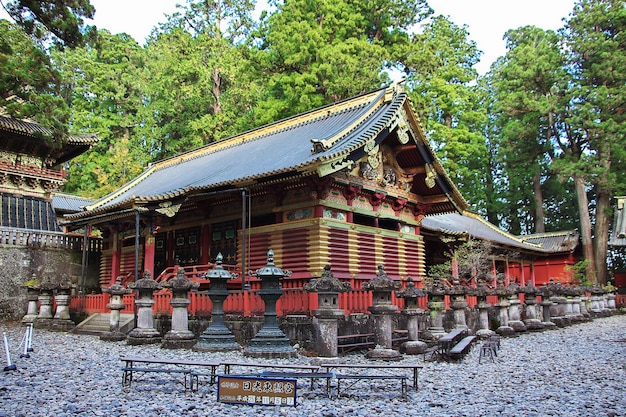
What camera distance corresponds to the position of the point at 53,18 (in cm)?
1009

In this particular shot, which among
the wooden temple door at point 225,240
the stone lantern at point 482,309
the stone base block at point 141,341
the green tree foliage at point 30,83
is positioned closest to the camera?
the green tree foliage at point 30,83

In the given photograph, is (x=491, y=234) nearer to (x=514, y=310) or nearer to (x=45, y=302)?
(x=514, y=310)

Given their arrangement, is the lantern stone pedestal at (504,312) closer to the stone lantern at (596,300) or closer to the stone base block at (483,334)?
the stone base block at (483,334)

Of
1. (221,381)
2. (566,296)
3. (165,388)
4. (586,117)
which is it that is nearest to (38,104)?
(165,388)

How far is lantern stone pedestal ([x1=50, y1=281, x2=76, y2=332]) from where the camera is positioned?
59.2 feet

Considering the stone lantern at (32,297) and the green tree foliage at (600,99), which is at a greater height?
the green tree foliage at (600,99)

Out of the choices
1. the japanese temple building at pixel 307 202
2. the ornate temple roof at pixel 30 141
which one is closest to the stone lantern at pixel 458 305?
the japanese temple building at pixel 307 202

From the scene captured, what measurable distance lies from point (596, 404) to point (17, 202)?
87.8 ft

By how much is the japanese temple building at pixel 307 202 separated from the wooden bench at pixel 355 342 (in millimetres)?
2629

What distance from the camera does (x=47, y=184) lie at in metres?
27.3

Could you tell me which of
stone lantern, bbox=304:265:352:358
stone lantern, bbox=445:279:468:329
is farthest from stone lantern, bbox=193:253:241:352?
stone lantern, bbox=445:279:468:329

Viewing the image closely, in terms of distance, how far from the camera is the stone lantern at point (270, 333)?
11.2 m

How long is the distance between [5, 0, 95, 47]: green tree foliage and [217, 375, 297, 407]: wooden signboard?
7849mm

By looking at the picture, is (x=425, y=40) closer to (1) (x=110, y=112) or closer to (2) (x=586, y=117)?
(2) (x=586, y=117)
